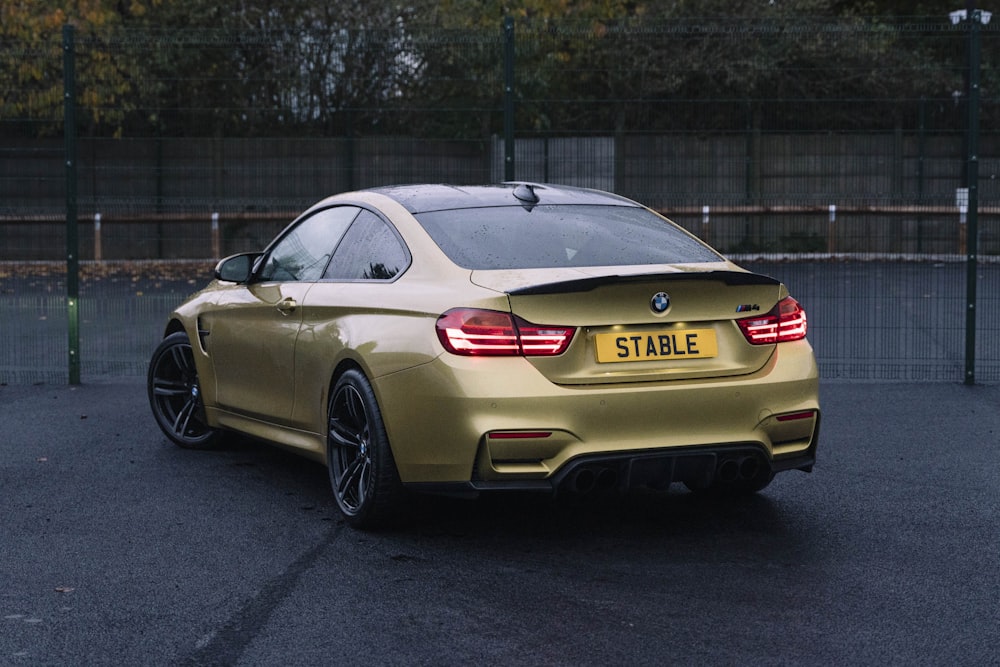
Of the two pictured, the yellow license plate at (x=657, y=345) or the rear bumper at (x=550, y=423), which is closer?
the rear bumper at (x=550, y=423)

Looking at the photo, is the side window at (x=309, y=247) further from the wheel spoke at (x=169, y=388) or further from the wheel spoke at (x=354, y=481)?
the wheel spoke at (x=169, y=388)

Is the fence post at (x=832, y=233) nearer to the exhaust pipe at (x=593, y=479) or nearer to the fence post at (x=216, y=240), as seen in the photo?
the fence post at (x=216, y=240)

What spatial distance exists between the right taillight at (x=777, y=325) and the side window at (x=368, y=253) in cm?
147

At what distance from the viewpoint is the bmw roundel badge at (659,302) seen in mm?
5453

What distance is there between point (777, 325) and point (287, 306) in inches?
93.0

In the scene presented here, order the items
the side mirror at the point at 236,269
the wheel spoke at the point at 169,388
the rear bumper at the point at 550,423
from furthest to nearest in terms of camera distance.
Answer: the wheel spoke at the point at 169,388, the side mirror at the point at 236,269, the rear bumper at the point at 550,423

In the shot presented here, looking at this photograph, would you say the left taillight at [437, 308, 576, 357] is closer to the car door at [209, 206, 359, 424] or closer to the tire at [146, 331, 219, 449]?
the car door at [209, 206, 359, 424]

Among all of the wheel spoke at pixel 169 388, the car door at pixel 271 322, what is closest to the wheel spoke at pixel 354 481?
the car door at pixel 271 322

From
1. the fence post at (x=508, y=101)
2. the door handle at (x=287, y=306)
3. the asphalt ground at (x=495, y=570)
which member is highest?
the fence post at (x=508, y=101)

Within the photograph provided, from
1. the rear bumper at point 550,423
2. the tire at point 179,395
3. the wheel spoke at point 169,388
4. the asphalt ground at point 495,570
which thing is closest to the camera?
the asphalt ground at point 495,570

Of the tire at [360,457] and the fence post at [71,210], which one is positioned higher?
the fence post at [71,210]

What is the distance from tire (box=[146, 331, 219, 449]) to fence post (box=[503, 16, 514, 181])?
3.55 m

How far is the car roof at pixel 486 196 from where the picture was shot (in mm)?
6387

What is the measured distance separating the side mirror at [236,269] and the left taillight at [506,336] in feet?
7.67
